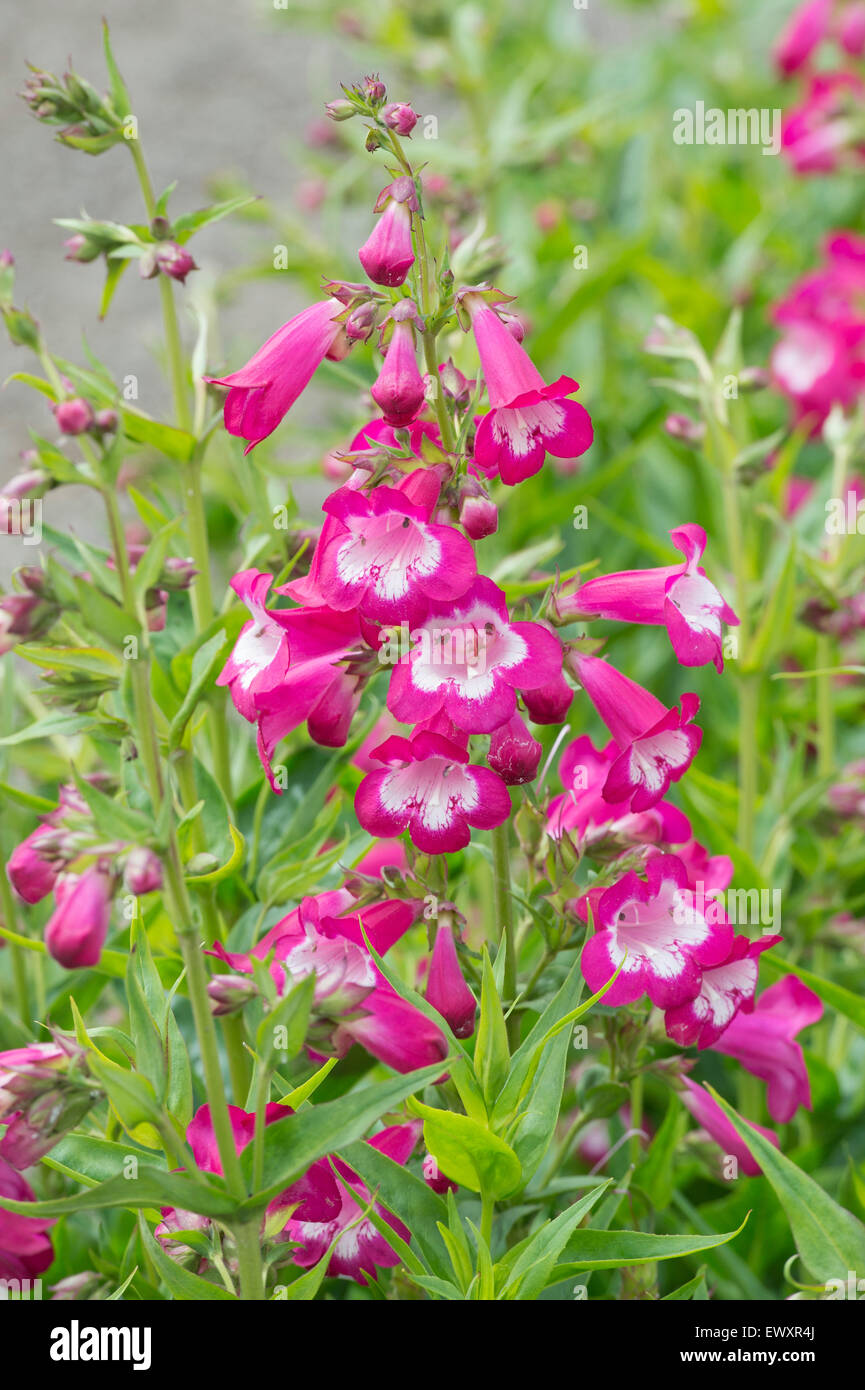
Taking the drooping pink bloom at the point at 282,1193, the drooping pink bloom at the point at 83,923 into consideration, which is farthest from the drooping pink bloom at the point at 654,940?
the drooping pink bloom at the point at 83,923

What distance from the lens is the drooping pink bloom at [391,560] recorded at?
0.91 metres

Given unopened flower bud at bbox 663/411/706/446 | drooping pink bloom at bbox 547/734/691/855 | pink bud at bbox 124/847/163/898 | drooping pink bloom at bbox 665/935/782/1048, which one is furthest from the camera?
unopened flower bud at bbox 663/411/706/446

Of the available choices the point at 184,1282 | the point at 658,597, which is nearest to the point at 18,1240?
the point at 184,1282

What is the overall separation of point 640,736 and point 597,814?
6.9 inches

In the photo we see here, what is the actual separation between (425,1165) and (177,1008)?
1.45 feet

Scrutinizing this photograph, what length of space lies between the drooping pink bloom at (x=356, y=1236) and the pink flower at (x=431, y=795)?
0.27m

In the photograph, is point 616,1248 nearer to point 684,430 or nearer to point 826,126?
point 684,430

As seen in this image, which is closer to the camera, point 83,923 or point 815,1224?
point 83,923

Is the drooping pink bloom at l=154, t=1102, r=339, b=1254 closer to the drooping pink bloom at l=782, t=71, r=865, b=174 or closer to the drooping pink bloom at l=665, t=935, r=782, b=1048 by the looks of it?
the drooping pink bloom at l=665, t=935, r=782, b=1048

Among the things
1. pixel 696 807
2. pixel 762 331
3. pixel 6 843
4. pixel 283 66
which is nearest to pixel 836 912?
pixel 696 807

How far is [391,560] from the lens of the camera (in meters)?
0.92

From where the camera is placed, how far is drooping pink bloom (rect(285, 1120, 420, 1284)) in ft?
3.43

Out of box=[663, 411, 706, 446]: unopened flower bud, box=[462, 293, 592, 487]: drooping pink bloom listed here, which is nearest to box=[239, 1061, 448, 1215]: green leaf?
box=[462, 293, 592, 487]: drooping pink bloom

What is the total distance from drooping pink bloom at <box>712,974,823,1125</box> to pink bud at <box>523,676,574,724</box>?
383 mm
